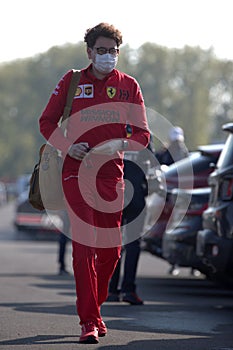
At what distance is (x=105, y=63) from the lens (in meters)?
8.11

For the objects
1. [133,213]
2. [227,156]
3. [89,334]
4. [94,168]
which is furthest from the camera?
[227,156]

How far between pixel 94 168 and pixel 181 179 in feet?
20.7

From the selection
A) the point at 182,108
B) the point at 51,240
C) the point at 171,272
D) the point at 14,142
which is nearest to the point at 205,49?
the point at 182,108

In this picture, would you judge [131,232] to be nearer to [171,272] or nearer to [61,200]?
[61,200]

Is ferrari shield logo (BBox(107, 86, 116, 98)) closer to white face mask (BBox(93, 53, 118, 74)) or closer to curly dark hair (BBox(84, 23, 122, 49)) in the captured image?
white face mask (BBox(93, 53, 118, 74))

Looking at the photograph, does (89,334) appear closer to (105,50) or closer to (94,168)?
(94,168)

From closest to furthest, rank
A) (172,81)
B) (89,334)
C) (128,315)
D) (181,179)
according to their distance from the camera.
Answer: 1. (89,334)
2. (128,315)
3. (181,179)
4. (172,81)

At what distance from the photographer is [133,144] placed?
26.8 ft

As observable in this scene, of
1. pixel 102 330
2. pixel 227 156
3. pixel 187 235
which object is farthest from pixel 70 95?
pixel 187 235

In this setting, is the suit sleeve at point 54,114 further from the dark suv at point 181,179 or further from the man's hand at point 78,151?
the dark suv at point 181,179

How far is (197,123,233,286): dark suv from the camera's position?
10719 millimetres

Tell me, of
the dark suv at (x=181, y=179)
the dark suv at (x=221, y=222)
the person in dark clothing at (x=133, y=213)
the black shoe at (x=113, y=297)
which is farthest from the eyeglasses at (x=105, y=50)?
the dark suv at (x=181, y=179)

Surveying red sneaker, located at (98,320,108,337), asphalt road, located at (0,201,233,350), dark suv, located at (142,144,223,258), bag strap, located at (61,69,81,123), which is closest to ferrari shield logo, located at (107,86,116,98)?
bag strap, located at (61,69,81,123)

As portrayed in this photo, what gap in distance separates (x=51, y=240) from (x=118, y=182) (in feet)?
73.8
